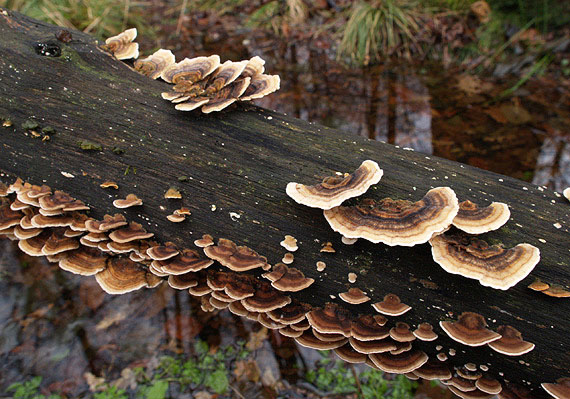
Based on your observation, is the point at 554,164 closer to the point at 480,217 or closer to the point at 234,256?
the point at 480,217

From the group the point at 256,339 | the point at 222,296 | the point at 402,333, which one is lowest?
the point at 256,339

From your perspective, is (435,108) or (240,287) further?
(435,108)

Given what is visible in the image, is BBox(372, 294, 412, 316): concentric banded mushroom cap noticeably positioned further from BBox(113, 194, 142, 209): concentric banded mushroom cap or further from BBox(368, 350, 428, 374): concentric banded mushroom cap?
BBox(113, 194, 142, 209): concentric banded mushroom cap

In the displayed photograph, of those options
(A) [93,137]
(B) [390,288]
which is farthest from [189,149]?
(B) [390,288]

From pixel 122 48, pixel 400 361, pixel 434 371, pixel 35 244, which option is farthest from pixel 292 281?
pixel 122 48

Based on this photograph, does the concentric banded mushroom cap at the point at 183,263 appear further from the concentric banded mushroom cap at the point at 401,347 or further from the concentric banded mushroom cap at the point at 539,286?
the concentric banded mushroom cap at the point at 539,286

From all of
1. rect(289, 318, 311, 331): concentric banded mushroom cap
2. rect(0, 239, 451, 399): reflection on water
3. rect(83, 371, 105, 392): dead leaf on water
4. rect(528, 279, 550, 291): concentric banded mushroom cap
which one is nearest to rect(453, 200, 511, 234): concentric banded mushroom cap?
rect(528, 279, 550, 291): concentric banded mushroom cap

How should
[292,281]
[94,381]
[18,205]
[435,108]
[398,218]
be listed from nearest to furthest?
[398,218] < [292,281] < [18,205] < [94,381] < [435,108]
